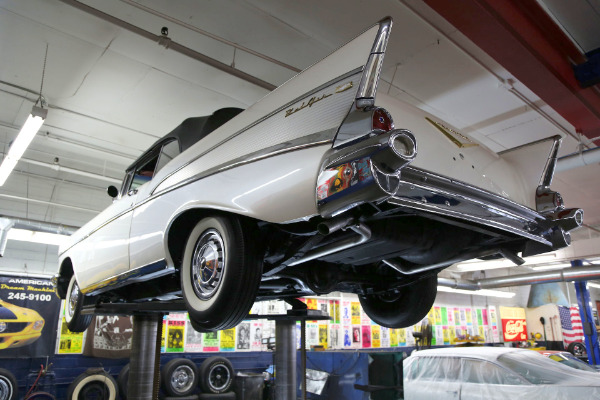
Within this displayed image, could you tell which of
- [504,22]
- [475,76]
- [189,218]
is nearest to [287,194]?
[189,218]

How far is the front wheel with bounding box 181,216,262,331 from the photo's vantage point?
2.07 meters

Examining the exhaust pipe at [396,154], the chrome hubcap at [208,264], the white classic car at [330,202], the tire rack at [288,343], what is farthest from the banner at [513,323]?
the exhaust pipe at [396,154]

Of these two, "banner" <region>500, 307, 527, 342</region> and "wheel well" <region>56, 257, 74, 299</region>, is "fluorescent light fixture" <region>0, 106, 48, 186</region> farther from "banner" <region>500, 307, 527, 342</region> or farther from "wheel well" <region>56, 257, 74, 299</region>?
"banner" <region>500, 307, 527, 342</region>

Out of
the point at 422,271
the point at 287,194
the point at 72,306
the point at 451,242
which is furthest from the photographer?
the point at 72,306

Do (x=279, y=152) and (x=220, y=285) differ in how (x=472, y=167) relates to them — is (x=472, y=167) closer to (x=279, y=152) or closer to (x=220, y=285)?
(x=279, y=152)

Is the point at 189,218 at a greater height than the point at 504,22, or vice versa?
the point at 504,22

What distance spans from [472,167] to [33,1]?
4.88m

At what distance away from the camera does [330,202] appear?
5.43 feet

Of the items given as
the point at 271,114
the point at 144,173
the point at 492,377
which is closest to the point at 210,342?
the point at 492,377

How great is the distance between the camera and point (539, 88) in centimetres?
501

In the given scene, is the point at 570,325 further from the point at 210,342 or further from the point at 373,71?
the point at 373,71

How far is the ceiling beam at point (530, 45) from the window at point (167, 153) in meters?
2.56

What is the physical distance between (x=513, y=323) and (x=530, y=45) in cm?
1962

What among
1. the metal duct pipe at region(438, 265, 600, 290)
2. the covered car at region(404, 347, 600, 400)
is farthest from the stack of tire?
the metal duct pipe at region(438, 265, 600, 290)
